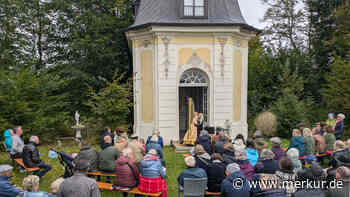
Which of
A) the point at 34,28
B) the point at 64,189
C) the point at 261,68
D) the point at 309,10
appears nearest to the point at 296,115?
the point at 261,68

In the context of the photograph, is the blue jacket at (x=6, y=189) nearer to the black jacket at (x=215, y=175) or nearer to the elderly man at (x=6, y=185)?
the elderly man at (x=6, y=185)

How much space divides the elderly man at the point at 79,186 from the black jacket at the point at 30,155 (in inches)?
159

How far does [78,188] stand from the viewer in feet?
13.1

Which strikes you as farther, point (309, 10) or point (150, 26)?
point (309, 10)

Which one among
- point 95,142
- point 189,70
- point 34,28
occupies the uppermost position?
point 34,28

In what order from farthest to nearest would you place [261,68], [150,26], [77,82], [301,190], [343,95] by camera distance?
[261,68] < [77,82] < [343,95] < [150,26] < [301,190]

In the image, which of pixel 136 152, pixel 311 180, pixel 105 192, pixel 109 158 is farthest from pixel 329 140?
pixel 105 192

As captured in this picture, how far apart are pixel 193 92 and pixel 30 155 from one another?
32.0 ft

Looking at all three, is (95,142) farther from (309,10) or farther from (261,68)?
(309,10)

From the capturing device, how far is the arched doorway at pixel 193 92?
46.9ft

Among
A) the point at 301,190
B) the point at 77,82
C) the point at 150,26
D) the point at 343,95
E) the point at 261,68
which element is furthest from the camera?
the point at 261,68

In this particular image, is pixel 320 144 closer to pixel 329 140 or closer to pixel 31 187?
pixel 329 140

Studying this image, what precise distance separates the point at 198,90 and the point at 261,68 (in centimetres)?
656

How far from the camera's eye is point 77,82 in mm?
18016
